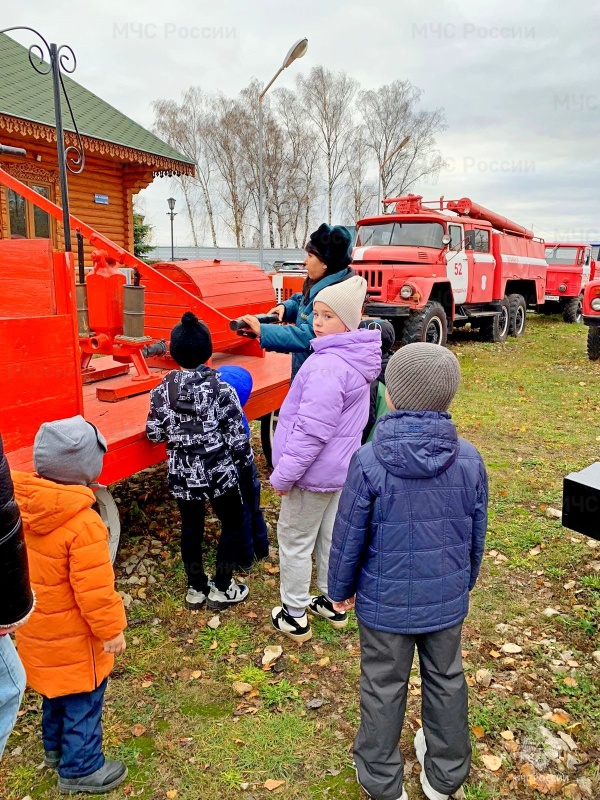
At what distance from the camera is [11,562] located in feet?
4.16

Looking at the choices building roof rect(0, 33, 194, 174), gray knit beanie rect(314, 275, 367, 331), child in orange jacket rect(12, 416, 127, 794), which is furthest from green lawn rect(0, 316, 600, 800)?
building roof rect(0, 33, 194, 174)

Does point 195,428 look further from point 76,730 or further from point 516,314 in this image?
point 516,314

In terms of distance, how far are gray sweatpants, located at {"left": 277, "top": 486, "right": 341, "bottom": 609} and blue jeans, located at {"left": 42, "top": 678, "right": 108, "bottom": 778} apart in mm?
1049

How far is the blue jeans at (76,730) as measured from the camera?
2020 mm

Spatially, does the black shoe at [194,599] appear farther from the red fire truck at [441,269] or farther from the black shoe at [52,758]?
the red fire truck at [441,269]

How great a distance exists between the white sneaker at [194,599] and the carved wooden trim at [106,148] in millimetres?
8890

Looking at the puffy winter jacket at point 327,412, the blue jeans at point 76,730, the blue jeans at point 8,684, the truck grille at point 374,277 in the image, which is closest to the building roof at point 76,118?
the truck grille at point 374,277

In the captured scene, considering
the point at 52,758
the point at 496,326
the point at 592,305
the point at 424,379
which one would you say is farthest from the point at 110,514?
the point at 496,326

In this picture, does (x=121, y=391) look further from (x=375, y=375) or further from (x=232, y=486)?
(x=375, y=375)

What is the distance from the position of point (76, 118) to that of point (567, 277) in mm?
12933

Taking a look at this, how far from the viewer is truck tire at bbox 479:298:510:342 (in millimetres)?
12977

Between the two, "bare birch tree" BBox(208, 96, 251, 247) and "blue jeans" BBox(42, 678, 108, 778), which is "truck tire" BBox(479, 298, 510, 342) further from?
"bare birch tree" BBox(208, 96, 251, 247)

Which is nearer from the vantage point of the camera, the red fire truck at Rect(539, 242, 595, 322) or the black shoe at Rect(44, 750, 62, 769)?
the black shoe at Rect(44, 750, 62, 769)

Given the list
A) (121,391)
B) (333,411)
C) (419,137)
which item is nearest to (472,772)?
(333,411)
